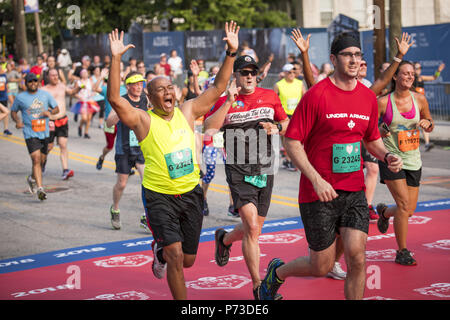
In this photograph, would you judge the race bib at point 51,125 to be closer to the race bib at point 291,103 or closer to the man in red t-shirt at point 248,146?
the race bib at point 291,103

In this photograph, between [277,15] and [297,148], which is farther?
[277,15]

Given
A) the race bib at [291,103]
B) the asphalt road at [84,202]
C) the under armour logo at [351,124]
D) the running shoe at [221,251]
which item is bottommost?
the asphalt road at [84,202]

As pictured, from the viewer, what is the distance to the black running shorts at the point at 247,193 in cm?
702

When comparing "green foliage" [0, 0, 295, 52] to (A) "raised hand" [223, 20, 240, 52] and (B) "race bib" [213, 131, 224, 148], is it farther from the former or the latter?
(A) "raised hand" [223, 20, 240, 52]

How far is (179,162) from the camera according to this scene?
6051mm

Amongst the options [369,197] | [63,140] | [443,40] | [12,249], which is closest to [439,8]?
[443,40]

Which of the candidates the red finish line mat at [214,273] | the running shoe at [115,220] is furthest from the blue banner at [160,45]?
the red finish line mat at [214,273]

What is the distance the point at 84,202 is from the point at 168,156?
257 inches

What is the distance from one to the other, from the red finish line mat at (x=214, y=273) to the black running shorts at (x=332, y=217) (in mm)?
1072

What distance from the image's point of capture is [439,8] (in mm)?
35000

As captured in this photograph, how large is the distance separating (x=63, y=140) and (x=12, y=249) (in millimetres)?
5533

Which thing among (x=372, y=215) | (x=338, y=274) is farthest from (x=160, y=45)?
(x=338, y=274)

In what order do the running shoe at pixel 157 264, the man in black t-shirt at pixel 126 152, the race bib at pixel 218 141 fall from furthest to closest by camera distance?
the race bib at pixel 218 141 → the man in black t-shirt at pixel 126 152 → the running shoe at pixel 157 264

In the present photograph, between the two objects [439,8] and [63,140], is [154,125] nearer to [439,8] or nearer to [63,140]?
[63,140]
